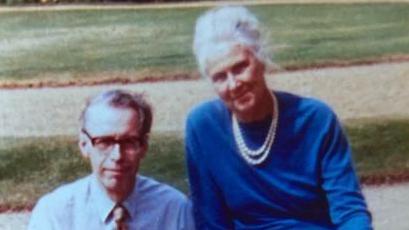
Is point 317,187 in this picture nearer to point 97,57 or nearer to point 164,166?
point 164,166

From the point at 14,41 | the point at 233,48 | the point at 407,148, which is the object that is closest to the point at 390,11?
the point at 407,148

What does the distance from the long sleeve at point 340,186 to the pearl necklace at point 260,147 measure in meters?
0.12

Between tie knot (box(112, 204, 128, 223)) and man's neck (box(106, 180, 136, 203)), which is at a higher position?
man's neck (box(106, 180, 136, 203))

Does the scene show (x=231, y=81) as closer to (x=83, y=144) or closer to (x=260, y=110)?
(x=260, y=110)

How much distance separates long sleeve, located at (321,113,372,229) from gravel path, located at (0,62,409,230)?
0.33ft

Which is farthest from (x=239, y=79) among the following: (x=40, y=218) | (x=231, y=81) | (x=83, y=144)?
(x=40, y=218)

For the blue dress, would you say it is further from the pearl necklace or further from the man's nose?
the man's nose

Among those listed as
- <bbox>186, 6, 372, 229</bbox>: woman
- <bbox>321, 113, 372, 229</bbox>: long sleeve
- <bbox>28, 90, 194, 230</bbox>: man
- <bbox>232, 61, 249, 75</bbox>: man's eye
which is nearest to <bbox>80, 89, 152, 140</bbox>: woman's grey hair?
<bbox>28, 90, 194, 230</bbox>: man

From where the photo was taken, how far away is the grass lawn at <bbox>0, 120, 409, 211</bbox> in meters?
2.46

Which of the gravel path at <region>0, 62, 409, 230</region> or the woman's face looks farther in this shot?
the gravel path at <region>0, 62, 409, 230</region>

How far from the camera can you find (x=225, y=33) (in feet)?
7.61

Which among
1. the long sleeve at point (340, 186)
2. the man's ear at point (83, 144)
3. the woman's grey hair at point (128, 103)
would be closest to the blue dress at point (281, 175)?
the long sleeve at point (340, 186)

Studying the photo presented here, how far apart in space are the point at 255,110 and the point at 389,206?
0.43 meters

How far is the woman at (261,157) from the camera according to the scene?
2.38 metres
